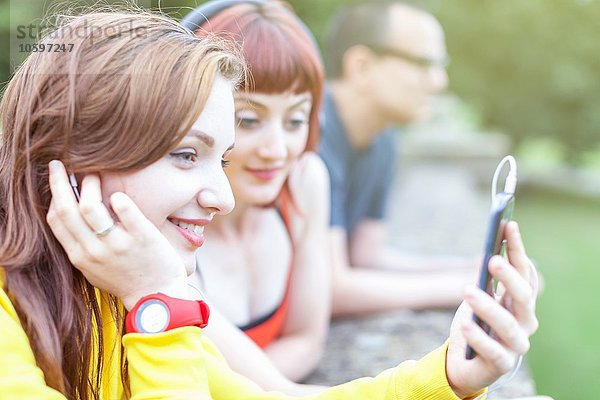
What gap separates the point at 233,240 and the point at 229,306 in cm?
24

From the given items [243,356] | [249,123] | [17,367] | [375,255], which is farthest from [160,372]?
[375,255]

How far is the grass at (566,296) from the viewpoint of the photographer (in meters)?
4.15

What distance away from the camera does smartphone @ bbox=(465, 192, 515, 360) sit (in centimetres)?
138

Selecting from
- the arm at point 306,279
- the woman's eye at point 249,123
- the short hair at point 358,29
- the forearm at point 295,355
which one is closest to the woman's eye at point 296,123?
the woman's eye at point 249,123

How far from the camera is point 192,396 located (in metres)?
1.46

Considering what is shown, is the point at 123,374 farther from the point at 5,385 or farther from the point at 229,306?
the point at 229,306

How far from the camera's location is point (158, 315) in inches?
58.8

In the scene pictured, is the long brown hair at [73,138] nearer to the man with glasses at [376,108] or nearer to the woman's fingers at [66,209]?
the woman's fingers at [66,209]

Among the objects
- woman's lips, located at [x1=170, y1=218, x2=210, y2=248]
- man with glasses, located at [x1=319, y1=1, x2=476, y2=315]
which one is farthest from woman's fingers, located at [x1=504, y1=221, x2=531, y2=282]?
man with glasses, located at [x1=319, y1=1, x2=476, y2=315]

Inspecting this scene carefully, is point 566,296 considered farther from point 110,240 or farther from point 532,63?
point 532,63

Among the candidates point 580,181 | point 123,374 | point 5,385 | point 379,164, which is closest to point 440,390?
point 123,374

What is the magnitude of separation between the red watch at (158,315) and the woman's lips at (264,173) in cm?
113

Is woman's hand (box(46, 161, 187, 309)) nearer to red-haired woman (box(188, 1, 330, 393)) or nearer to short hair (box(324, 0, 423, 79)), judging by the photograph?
red-haired woman (box(188, 1, 330, 393))

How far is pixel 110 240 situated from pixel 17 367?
0.87 ft
